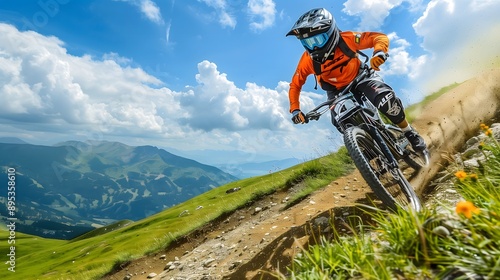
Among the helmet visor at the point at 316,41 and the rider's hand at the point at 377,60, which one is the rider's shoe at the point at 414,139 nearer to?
the rider's hand at the point at 377,60

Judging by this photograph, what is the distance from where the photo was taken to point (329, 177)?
1419 centimetres

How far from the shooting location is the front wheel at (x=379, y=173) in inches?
247

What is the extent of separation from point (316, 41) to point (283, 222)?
18.3 feet

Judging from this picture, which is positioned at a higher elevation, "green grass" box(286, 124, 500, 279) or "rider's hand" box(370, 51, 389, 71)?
"rider's hand" box(370, 51, 389, 71)

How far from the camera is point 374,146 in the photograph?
7449 millimetres

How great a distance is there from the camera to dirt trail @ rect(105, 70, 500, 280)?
823 centimetres

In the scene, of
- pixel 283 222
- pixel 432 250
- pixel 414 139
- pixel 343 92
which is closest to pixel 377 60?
pixel 343 92

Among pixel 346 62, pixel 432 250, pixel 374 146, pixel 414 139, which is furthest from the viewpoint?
pixel 414 139

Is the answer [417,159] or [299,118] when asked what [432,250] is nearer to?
[299,118]

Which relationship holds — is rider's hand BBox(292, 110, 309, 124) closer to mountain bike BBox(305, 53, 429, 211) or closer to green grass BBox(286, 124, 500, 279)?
mountain bike BBox(305, 53, 429, 211)

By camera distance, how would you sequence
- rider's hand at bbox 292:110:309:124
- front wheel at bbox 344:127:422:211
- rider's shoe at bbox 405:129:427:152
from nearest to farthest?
front wheel at bbox 344:127:422:211 < rider's hand at bbox 292:110:309:124 < rider's shoe at bbox 405:129:427:152

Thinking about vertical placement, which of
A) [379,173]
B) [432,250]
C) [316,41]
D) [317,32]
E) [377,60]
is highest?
[317,32]

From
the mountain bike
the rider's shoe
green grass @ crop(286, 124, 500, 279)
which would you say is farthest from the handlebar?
green grass @ crop(286, 124, 500, 279)

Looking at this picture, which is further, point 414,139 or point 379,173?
point 414,139
